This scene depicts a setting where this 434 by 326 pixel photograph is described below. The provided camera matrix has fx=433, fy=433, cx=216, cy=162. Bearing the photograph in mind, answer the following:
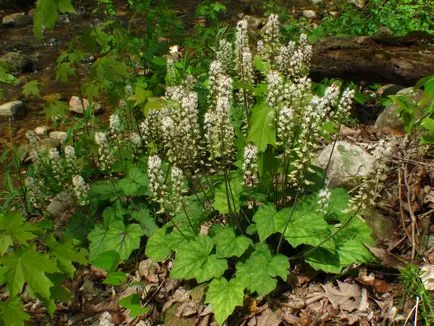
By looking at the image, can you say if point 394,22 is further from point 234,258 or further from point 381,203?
point 234,258

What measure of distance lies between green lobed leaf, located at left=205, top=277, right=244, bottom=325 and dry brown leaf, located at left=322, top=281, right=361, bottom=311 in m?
0.78

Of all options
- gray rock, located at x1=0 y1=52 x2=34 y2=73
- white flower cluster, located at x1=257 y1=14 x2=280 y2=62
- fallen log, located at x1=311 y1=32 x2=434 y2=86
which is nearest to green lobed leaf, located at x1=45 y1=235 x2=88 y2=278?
white flower cluster, located at x1=257 y1=14 x2=280 y2=62

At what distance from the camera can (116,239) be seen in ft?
15.2

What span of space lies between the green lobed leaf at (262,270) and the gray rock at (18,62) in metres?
8.77

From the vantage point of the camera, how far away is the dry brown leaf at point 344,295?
364 cm

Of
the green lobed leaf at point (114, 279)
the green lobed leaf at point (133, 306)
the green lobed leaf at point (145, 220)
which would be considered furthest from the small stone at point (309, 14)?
the green lobed leaf at point (133, 306)

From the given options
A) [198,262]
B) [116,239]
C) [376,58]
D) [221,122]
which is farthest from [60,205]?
[376,58]

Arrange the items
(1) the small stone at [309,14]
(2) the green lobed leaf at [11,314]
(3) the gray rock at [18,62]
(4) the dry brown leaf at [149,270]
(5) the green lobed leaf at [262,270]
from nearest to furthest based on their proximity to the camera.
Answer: (2) the green lobed leaf at [11,314], (5) the green lobed leaf at [262,270], (4) the dry brown leaf at [149,270], (3) the gray rock at [18,62], (1) the small stone at [309,14]

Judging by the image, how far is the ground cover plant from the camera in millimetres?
3281

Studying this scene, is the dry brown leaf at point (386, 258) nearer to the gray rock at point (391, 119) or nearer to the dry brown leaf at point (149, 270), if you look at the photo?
the dry brown leaf at point (149, 270)

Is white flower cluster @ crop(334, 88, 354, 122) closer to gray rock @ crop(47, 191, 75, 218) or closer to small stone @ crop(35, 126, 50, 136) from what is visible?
gray rock @ crop(47, 191, 75, 218)

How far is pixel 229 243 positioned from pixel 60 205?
9.45 feet

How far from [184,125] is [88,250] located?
2.10 metres

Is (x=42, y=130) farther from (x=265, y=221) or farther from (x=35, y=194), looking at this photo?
(x=265, y=221)
